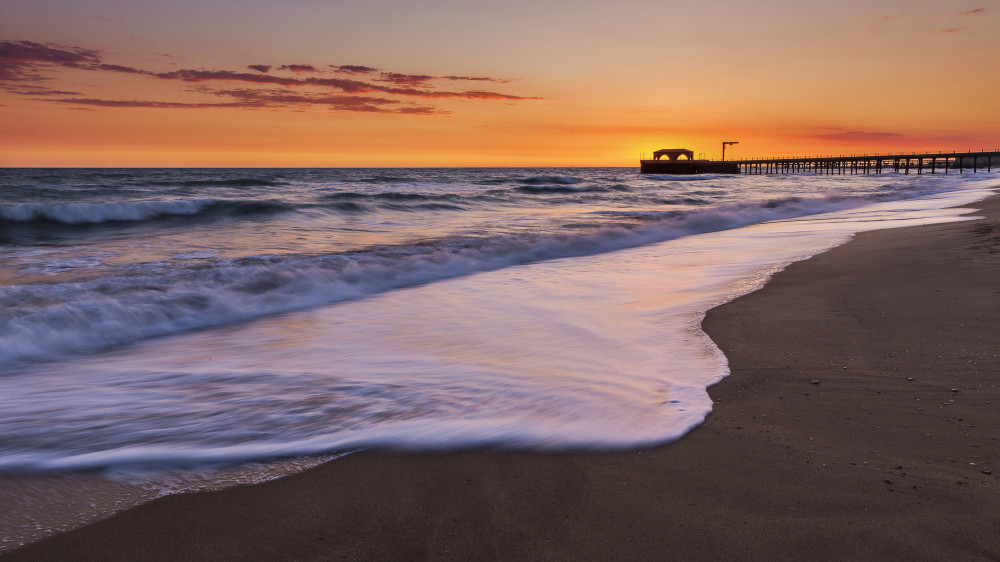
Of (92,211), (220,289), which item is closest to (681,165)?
(92,211)

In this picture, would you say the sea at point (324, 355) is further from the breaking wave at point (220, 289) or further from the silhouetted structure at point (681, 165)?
the silhouetted structure at point (681, 165)

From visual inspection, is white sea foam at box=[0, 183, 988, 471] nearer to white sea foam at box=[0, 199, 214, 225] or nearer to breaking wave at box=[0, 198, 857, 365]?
breaking wave at box=[0, 198, 857, 365]

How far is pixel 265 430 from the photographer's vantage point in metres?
3.06

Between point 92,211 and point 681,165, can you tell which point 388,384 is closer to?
point 92,211

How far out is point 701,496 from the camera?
2.28 metres

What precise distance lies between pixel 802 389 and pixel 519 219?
14.2 m

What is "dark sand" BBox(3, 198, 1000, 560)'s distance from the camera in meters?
1.99

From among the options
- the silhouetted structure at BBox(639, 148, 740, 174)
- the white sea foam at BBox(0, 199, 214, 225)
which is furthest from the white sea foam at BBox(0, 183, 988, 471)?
the silhouetted structure at BBox(639, 148, 740, 174)

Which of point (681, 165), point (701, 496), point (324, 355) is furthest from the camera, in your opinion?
point (681, 165)

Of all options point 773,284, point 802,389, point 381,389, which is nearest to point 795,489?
point 802,389

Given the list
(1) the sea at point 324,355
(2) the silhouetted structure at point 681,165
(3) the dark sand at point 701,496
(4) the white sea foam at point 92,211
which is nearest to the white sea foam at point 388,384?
(1) the sea at point 324,355

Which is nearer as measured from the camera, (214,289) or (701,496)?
(701,496)

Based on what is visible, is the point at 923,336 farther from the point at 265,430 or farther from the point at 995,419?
the point at 265,430

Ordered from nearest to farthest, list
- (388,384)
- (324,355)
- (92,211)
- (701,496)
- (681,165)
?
(701,496)
(388,384)
(324,355)
(92,211)
(681,165)
